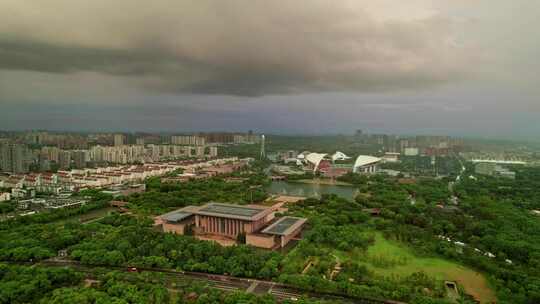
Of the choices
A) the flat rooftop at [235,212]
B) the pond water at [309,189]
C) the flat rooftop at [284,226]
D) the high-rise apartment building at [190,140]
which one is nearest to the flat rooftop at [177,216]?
the flat rooftop at [235,212]

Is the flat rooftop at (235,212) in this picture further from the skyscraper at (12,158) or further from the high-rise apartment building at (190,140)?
the high-rise apartment building at (190,140)

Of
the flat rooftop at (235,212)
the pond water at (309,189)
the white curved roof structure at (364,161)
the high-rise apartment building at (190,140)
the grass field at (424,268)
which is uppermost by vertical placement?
the high-rise apartment building at (190,140)

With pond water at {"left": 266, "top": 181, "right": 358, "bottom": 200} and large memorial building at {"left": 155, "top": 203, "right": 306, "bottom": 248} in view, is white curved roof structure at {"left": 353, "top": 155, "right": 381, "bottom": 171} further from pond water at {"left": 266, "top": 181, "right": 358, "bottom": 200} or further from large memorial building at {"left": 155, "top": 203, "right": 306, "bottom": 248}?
large memorial building at {"left": 155, "top": 203, "right": 306, "bottom": 248}

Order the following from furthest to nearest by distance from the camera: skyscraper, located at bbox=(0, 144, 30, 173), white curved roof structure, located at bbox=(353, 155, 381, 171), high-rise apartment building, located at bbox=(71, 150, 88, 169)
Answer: high-rise apartment building, located at bbox=(71, 150, 88, 169) < white curved roof structure, located at bbox=(353, 155, 381, 171) < skyscraper, located at bbox=(0, 144, 30, 173)

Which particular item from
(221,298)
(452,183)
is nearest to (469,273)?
(221,298)

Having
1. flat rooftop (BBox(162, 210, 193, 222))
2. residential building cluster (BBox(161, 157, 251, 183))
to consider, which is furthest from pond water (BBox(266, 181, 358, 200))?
flat rooftop (BBox(162, 210, 193, 222))

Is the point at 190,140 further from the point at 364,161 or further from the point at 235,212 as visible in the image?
the point at 235,212
